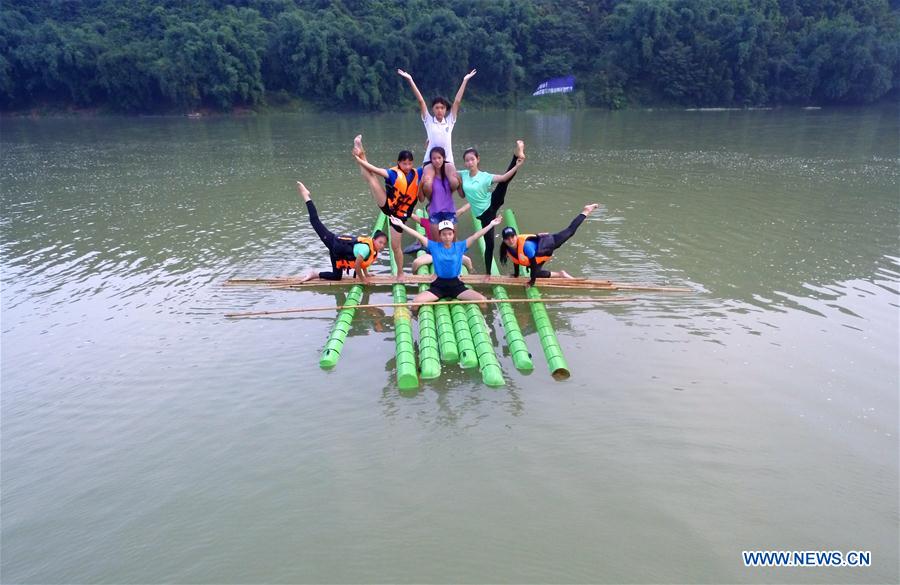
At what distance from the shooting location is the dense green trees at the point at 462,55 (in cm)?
4522

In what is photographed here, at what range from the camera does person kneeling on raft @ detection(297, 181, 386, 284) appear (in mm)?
9375

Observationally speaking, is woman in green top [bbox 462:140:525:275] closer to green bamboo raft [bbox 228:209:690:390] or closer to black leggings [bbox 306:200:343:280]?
green bamboo raft [bbox 228:209:690:390]

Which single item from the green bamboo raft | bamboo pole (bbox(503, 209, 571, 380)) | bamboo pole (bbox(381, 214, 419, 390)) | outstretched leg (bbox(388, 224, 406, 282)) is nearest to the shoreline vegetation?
outstretched leg (bbox(388, 224, 406, 282))

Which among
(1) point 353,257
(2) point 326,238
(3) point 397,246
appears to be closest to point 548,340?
(3) point 397,246

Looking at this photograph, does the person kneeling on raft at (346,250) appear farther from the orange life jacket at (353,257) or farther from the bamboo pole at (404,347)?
the bamboo pole at (404,347)

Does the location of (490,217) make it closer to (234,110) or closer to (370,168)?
(370,168)

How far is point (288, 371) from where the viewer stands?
7.32 m

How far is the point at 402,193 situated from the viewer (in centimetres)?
930

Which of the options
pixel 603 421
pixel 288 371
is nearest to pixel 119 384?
pixel 288 371

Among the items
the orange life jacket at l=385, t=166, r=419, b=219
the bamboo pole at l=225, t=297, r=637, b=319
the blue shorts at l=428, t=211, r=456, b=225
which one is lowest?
the bamboo pole at l=225, t=297, r=637, b=319

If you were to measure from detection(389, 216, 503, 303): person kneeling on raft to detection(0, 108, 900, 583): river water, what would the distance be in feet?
2.35

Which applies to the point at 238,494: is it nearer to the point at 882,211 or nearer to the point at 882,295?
the point at 882,295

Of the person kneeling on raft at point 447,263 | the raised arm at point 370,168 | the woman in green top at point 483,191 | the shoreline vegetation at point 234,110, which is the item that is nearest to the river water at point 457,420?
the person kneeling on raft at point 447,263

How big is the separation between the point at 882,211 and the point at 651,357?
9828 mm
